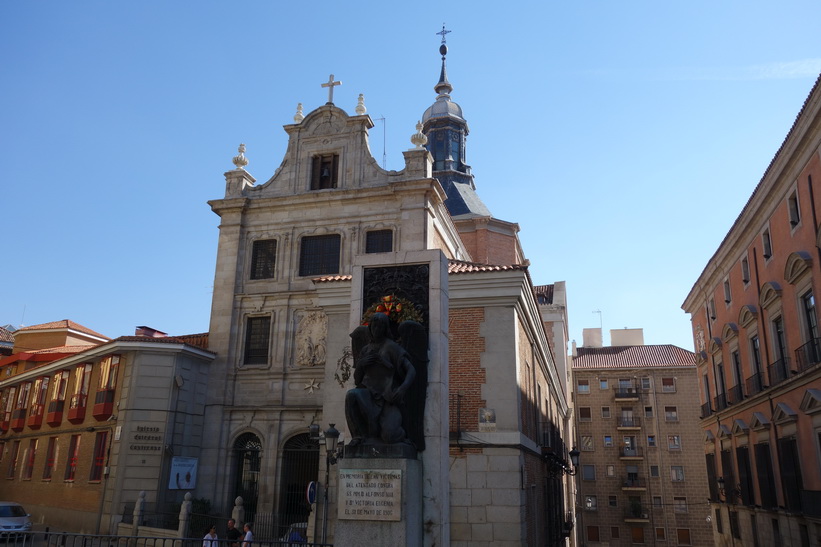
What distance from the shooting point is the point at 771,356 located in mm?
22984

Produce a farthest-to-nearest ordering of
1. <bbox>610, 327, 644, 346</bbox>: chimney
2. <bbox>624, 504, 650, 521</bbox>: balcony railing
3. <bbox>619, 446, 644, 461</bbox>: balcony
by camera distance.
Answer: <bbox>610, 327, 644, 346</bbox>: chimney < <bbox>619, 446, 644, 461</bbox>: balcony < <bbox>624, 504, 650, 521</bbox>: balcony railing

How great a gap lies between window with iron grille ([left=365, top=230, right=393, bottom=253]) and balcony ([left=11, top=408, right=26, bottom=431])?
21.4 metres

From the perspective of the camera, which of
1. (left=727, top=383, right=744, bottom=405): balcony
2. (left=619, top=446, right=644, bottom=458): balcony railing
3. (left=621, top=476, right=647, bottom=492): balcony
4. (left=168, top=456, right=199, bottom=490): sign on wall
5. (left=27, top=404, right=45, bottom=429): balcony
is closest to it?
(left=168, top=456, right=199, bottom=490): sign on wall

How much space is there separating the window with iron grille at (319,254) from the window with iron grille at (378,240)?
119 cm

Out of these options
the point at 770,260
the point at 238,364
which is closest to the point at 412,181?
the point at 238,364

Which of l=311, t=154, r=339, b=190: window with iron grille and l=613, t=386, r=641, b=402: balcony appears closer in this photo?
l=311, t=154, r=339, b=190: window with iron grille

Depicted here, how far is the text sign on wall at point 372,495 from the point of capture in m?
8.70

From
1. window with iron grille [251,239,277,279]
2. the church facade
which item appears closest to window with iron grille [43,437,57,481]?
the church facade

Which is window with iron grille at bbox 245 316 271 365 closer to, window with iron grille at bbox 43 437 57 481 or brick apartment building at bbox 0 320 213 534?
brick apartment building at bbox 0 320 213 534

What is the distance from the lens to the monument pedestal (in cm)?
868

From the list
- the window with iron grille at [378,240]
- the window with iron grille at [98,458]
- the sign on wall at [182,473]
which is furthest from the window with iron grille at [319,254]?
the window with iron grille at [98,458]

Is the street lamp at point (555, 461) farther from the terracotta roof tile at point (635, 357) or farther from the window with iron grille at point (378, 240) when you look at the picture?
the terracotta roof tile at point (635, 357)

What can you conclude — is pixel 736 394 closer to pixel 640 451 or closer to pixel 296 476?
pixel 296 476

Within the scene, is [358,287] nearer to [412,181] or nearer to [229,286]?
[412,181]
